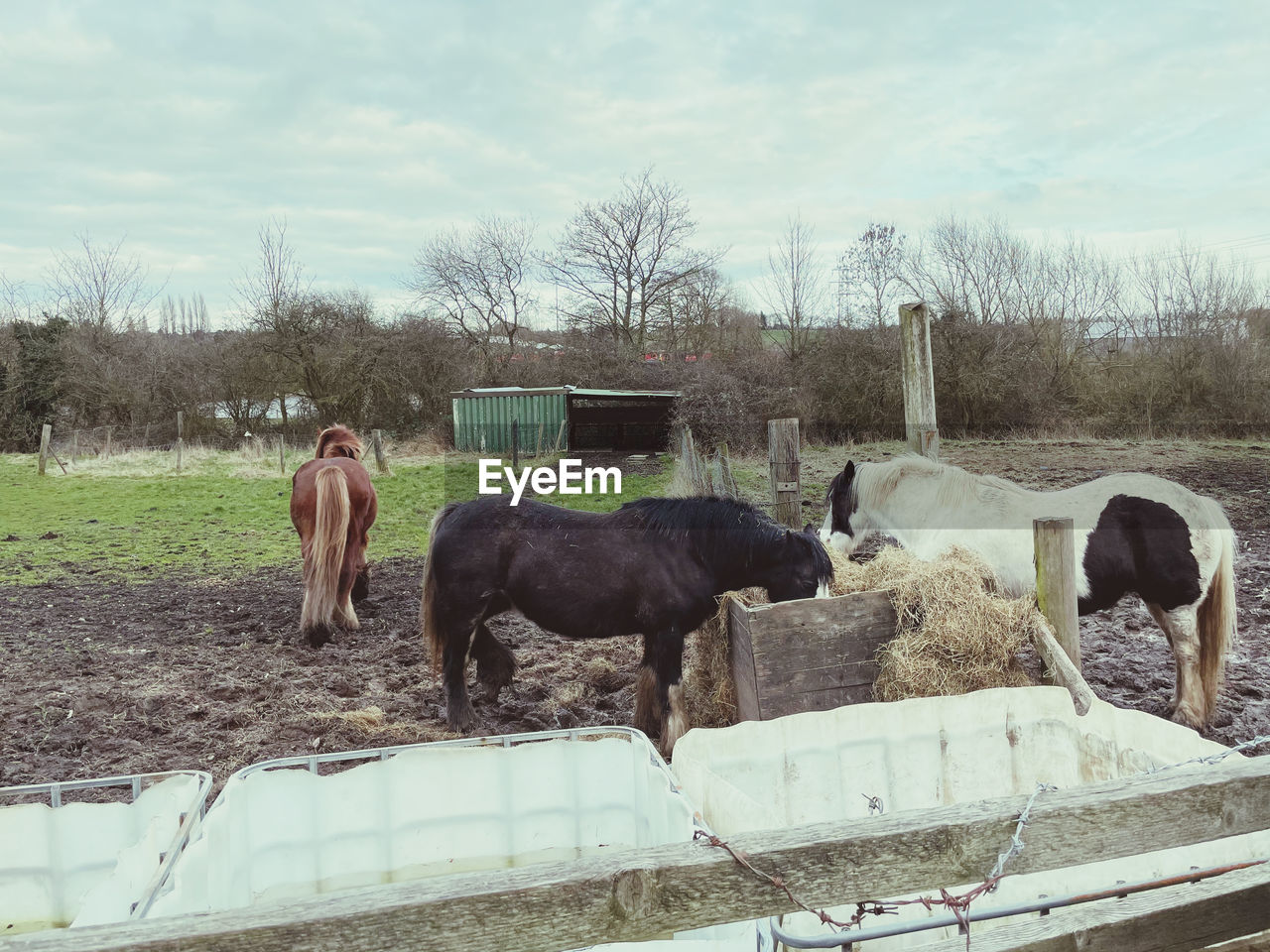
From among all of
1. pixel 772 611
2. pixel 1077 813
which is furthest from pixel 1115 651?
pixel 1077 813

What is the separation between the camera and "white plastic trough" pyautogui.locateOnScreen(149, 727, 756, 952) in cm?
192

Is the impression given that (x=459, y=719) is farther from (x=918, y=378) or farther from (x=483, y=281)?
(x=483, y=281)

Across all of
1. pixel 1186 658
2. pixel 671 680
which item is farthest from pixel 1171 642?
pixel 671 680

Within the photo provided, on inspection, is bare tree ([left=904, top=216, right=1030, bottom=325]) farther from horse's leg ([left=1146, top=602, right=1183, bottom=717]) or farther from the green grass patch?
horse's leg ([left=1146, top=602, right=1183, bottom=717])

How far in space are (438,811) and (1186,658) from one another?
10.7ft

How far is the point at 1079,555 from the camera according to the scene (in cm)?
352

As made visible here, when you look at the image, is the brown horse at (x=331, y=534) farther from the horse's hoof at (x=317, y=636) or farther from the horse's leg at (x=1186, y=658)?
the horse's leg at (x=1186, y=658)

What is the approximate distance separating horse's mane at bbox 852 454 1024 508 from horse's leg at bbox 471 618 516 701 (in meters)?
2.00

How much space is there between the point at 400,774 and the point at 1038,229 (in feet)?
27.1

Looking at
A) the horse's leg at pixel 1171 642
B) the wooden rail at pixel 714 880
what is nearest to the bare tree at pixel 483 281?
the horse's leg at pixel 1171 642

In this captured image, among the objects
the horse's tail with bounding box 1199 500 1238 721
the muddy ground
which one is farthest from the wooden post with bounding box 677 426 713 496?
the horse's tail with bounding box 1199 500 1238 721

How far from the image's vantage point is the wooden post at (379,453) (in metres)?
9.98

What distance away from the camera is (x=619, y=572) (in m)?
3.35

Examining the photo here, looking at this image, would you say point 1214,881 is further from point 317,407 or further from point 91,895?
point 317,407
